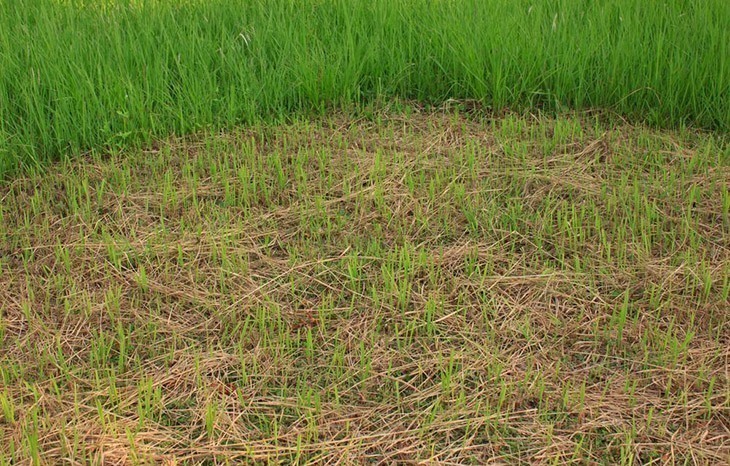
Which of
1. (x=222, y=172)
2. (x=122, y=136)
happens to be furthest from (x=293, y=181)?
(x=122, y=136)

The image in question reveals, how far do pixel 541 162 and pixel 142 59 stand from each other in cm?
201

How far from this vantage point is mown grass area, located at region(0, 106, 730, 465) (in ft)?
7.41

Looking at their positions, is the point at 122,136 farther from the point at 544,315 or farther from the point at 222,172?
Result: the point at 544,315

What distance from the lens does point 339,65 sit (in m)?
4.06

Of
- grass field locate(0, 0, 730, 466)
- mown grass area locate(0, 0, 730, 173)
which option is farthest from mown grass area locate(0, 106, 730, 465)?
mown grass area locate(0, 0, 730, 173)

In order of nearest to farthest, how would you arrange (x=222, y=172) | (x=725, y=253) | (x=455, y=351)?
(x=455, y=351) → (x=725, y=253) → (x=222, y=172)

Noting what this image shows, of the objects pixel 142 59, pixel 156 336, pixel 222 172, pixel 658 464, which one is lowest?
pixel 658 464

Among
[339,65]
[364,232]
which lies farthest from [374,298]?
[339,65]

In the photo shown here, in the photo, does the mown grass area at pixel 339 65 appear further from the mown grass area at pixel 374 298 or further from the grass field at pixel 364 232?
the mown grass area at pixel 374 298

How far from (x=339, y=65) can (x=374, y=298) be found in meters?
1.70

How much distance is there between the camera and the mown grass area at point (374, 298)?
7.41 ft

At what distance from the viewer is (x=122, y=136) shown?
12.1 ft

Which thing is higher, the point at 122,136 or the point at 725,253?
the point at 122,136

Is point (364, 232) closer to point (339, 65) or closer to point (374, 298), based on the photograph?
point (374, 298)
